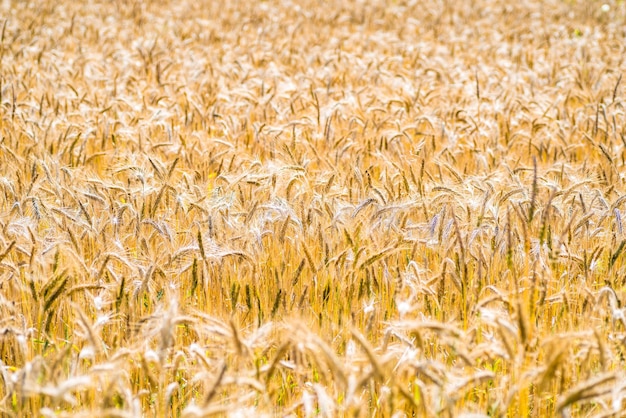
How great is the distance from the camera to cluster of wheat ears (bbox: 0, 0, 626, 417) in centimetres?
179

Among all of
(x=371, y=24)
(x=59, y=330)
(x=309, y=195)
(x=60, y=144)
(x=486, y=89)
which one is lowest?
(x=59, y=330)

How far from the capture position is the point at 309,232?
301 cm

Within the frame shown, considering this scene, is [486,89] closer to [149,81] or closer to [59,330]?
[149,81]

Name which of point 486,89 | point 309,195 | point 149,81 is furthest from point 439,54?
point 309,195

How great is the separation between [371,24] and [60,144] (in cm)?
842

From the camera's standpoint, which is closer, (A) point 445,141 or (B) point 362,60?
(A) point 445,141

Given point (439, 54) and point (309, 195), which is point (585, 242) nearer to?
point (309, 195)

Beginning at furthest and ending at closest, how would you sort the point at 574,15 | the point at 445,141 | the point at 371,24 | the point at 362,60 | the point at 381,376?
1. the point at 574,15
2. the point at 371,24
3. the point at 362,60
4. the point at 445,141
5. the point at 381,376

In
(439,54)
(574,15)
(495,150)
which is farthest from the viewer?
(574,15)

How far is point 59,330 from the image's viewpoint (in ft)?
8.33

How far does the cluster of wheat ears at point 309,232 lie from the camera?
179 centimetres

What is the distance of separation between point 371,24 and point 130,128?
823cm

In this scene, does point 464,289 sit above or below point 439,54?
below

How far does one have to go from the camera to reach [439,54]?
9.03 m
